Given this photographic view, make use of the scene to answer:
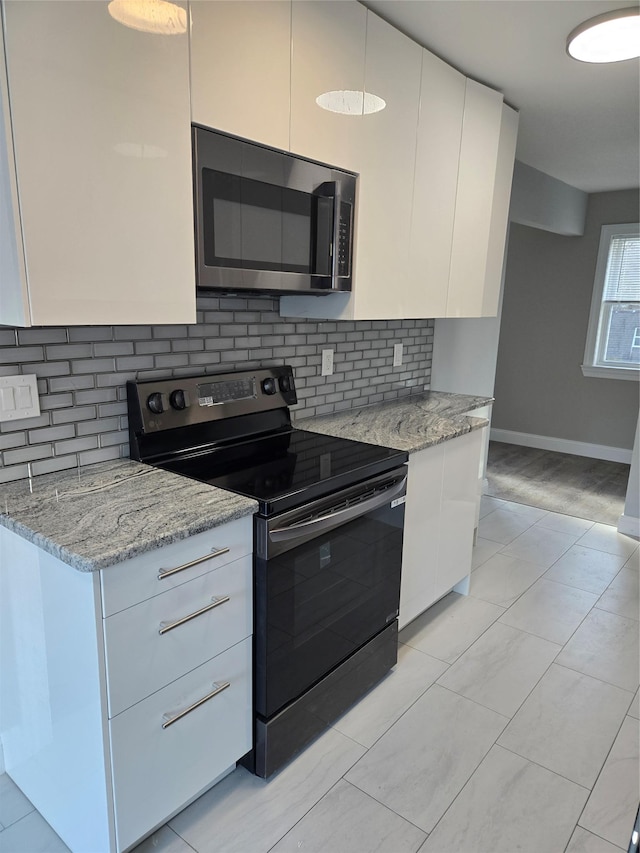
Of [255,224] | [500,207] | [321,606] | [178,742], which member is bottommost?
[178,742]

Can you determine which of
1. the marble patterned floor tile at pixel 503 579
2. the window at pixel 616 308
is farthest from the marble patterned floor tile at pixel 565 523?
the window at pixel 616 308

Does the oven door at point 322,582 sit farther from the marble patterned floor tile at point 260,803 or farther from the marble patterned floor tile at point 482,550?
the marble patterned floor tile at point 482,550

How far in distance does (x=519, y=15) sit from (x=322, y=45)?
2.36 feet

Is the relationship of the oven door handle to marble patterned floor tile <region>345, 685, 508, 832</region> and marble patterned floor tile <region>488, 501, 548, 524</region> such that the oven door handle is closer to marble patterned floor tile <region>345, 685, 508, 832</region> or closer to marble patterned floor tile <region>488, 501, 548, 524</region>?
marble patterned floor tile <region>345, 685, 508, 832</region>

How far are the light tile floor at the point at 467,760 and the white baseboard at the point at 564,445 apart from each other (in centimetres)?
296

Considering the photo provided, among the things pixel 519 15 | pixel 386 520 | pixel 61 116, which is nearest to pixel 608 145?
pixel 519 15

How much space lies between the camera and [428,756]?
1.82 meters

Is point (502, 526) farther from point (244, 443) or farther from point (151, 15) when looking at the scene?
point (151, 15)

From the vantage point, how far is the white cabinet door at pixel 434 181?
7.47 ft

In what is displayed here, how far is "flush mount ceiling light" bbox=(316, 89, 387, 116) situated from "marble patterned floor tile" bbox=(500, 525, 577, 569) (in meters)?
2.49

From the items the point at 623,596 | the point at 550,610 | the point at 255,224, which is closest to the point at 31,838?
the point at 255,224

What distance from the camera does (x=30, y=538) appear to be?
4.14 feet

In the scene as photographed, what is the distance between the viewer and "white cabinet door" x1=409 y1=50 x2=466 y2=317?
7.47 ft

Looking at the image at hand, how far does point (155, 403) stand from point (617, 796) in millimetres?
1866
